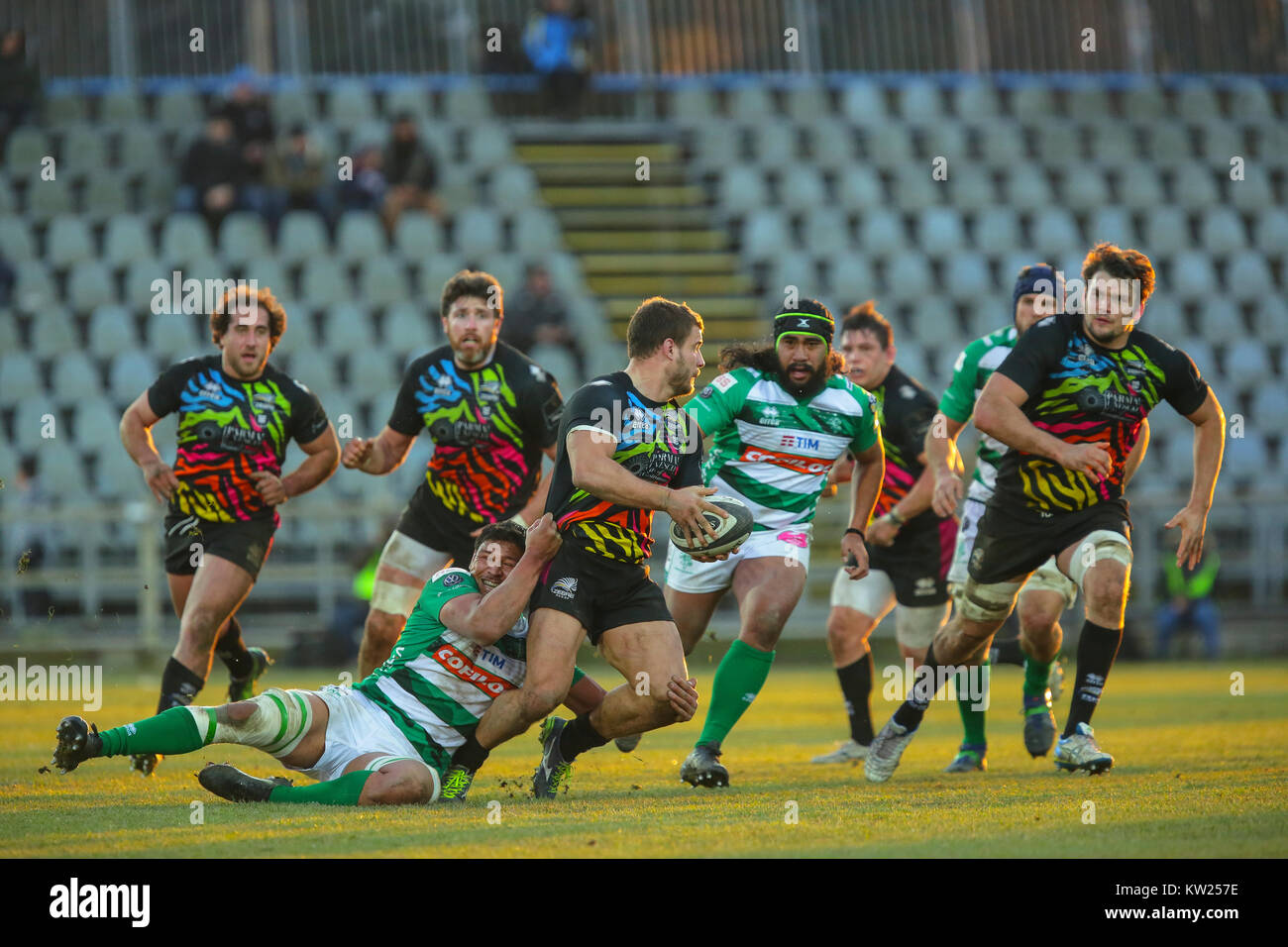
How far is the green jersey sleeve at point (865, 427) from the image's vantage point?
7.95 meters

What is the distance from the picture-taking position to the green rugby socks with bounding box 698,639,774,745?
7.44 m

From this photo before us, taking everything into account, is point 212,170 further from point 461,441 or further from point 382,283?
point 461,441

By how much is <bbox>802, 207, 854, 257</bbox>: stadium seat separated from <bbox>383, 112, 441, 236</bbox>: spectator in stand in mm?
4827

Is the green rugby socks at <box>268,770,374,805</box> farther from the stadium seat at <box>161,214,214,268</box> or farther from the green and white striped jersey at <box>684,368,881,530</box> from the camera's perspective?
the stadium seat at <box>161,214,214,268</box>

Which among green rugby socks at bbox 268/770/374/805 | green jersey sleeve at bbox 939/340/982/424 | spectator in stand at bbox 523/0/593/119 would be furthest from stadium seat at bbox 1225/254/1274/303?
green rugby socks at bbox 268/770/374/805

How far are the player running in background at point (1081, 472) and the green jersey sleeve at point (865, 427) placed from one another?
618 millimetres

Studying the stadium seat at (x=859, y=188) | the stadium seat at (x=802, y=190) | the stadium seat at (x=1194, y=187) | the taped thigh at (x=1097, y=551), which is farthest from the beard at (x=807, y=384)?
the stadium seat at (x=1194, y=187)

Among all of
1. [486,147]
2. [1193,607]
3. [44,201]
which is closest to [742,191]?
[486,147]

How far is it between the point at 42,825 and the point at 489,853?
1.96m

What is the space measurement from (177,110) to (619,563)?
50.3 feet

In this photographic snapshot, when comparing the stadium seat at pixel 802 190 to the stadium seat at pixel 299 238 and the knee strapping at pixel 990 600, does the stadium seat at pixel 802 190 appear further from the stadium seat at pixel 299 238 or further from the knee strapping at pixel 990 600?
the knee strapping at pixel 990 600

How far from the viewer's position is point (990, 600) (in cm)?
779
